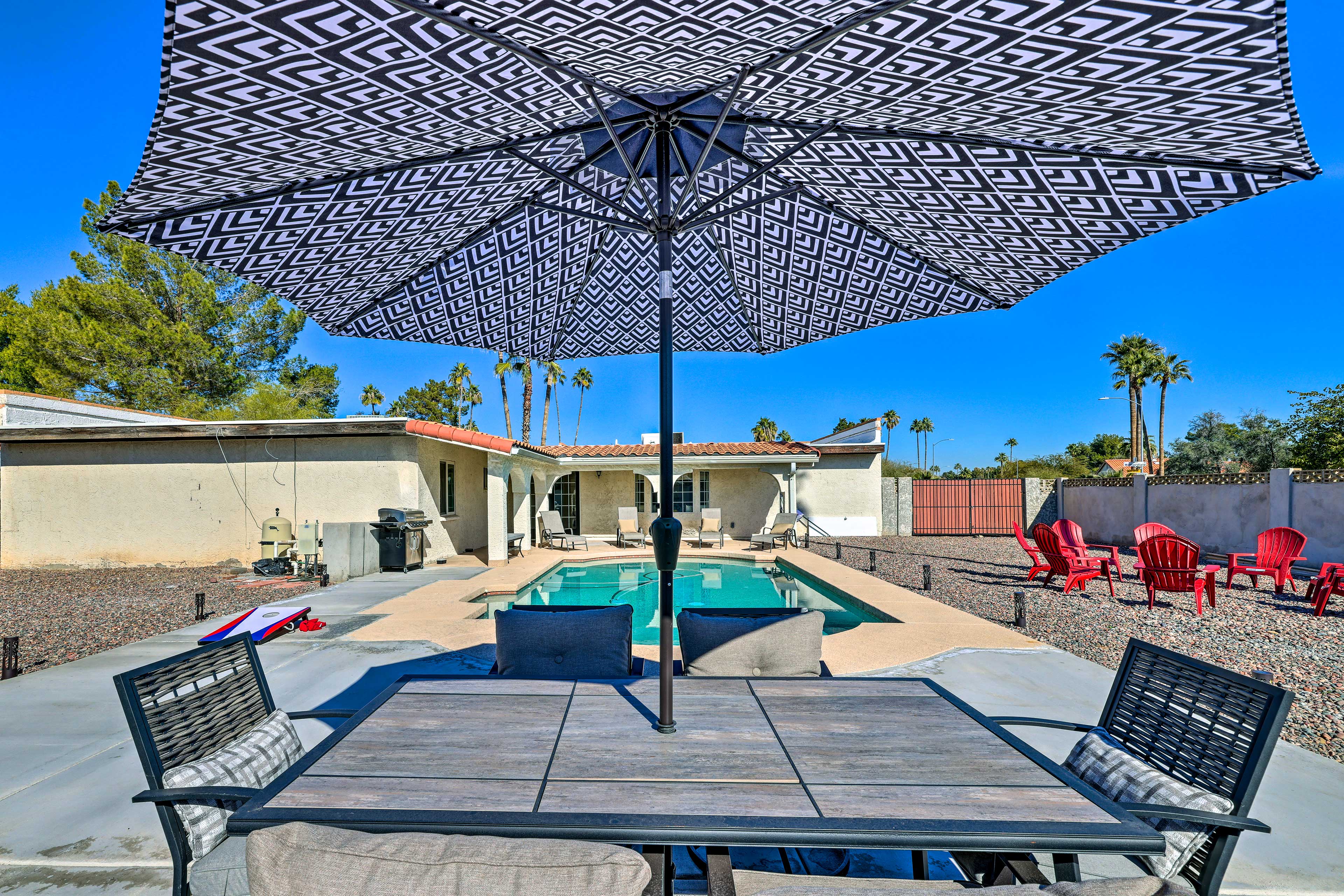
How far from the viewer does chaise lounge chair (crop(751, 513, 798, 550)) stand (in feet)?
49.2

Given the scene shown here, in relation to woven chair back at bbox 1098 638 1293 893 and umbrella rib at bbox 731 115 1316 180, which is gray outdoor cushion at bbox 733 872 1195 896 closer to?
woven chair back at bbox 1098 638 1293 893

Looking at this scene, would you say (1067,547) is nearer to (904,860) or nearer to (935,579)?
(935,579)

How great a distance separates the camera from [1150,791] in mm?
1779

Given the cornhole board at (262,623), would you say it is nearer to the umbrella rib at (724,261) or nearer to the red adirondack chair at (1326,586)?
the umbrella rib at (724,261)

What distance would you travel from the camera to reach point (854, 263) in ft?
11.2

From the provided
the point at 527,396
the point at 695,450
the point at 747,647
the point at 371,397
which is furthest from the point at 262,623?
the point at 371,397

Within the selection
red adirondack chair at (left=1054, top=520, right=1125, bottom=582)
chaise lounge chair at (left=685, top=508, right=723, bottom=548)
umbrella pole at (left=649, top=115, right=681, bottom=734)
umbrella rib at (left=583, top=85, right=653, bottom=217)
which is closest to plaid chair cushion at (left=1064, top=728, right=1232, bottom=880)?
umbrella pole at (left=649, top=115, right=681, bottom=734)

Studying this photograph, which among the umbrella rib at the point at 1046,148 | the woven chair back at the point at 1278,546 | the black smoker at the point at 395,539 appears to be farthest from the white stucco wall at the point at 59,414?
the woven chair back at the point at 1278,546

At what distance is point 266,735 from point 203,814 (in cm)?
33

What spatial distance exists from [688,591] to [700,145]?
8.56 metres

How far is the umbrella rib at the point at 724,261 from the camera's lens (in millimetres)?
2111

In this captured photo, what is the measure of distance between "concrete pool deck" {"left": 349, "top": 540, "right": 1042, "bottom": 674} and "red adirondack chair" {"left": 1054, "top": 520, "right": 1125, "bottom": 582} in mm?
2503

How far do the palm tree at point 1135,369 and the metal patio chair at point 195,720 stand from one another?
40.9 m

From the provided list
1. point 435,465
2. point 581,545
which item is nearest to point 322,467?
point 435,465
